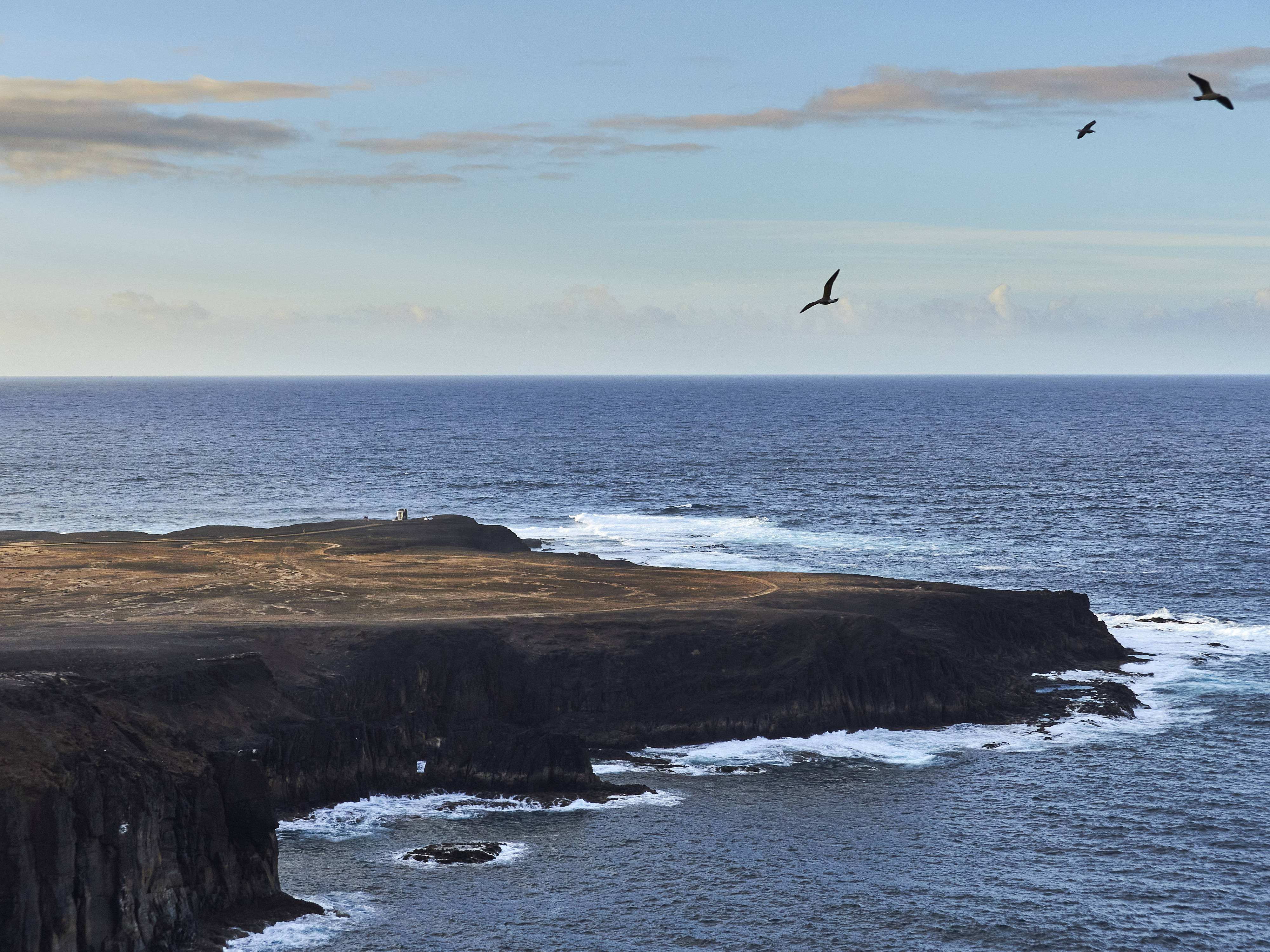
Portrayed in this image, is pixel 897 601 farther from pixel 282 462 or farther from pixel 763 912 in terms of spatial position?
pixel 282 462

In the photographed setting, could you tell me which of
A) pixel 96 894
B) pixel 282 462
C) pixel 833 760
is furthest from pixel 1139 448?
pixel 96 894

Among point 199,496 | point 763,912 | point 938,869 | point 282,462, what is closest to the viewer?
point 763,912

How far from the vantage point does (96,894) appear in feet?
113

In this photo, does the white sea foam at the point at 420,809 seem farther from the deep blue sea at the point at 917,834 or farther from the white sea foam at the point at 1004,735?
the white sea foam at the point at 1004,735

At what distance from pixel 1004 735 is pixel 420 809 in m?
26.6

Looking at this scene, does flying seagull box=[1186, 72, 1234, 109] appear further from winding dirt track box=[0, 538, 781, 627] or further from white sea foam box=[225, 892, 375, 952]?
winding dirt track box=[0, 538, 781, 627]

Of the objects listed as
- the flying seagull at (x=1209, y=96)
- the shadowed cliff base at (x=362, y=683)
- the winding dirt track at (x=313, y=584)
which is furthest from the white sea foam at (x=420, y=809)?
the flying seagull at (x=1209, y=96)

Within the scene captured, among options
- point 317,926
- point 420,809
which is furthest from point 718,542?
point 317,926

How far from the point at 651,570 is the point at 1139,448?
139 m

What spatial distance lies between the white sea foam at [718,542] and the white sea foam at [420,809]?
142ft

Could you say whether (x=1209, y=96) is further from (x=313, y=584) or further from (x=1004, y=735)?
(x=313, y=584)

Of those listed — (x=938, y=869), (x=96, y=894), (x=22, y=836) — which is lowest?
(x=938, y=869)

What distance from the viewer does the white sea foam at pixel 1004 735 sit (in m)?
53.9

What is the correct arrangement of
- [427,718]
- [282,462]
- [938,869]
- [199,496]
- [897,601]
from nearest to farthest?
[938,869]
[427,718]
[897,601]
[199,496]
[282,462]
